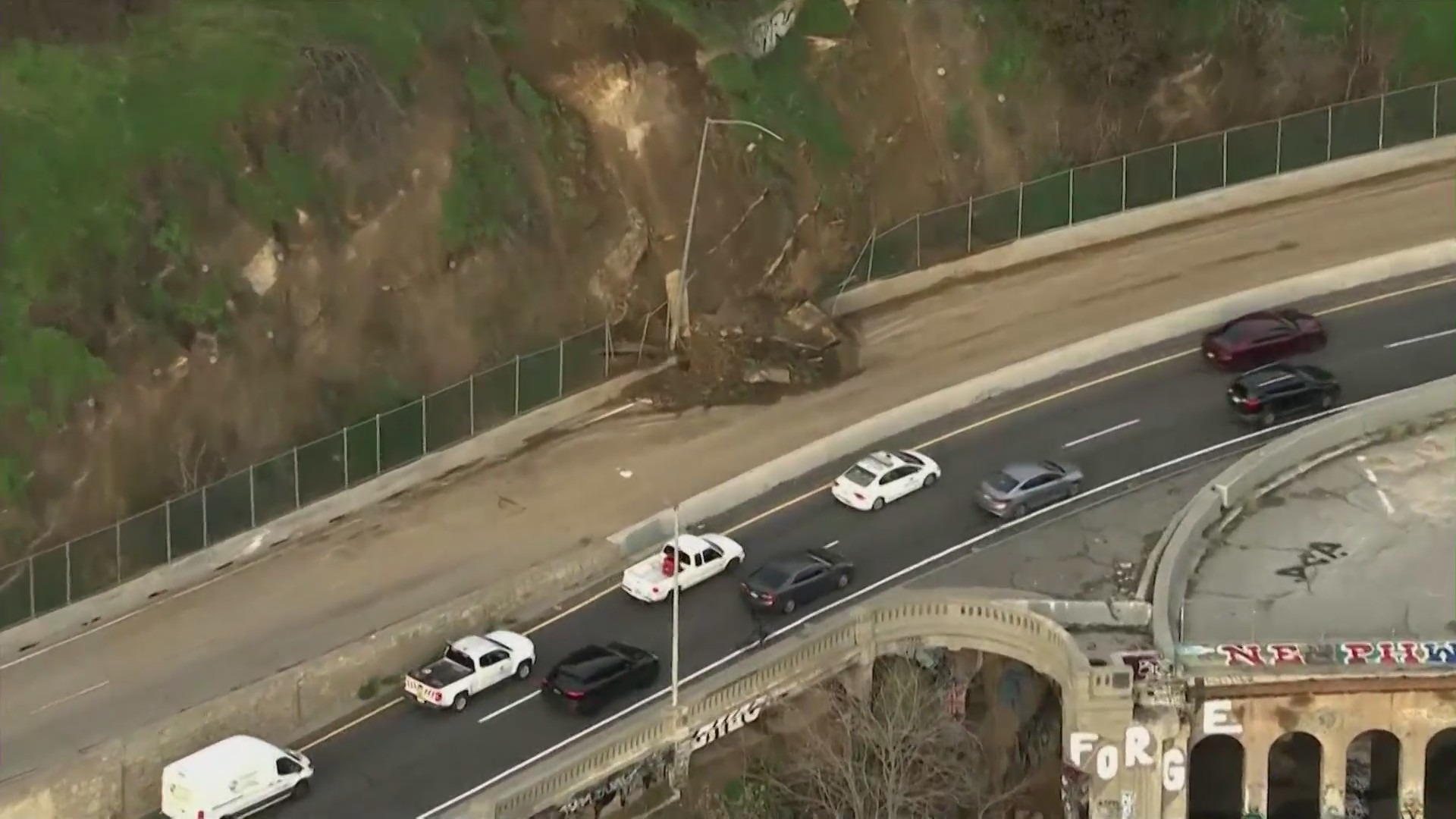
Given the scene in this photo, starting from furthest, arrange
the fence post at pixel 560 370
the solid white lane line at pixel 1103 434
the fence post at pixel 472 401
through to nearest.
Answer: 1. the fence post at pixel 560 370
2. the fence post at pixel 472 401
3. the solid white lane line at pixel 1103 434

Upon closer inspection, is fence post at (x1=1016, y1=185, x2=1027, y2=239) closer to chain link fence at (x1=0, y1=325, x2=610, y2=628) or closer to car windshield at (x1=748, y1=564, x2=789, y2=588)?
chain link fence at (x1=0, y1=325, x2=610, y2=628)

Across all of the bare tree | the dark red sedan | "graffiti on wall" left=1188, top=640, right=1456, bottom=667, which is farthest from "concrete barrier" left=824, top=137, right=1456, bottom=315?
"graffiti on wall" left=1188, top=640, right=1456, bottom=667

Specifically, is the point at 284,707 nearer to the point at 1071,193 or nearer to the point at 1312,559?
the point at 1312,559

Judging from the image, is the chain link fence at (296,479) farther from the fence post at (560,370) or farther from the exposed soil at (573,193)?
the exposed soil at (573,193)

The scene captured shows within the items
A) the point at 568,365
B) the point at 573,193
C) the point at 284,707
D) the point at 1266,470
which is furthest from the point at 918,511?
the point at 284,707

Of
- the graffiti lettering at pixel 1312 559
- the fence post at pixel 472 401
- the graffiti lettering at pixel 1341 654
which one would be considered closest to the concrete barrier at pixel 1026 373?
the fence post at pixel 472 401

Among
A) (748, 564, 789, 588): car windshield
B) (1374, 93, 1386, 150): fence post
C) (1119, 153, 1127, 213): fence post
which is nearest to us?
(748, 564, 789, 588): car windshield
